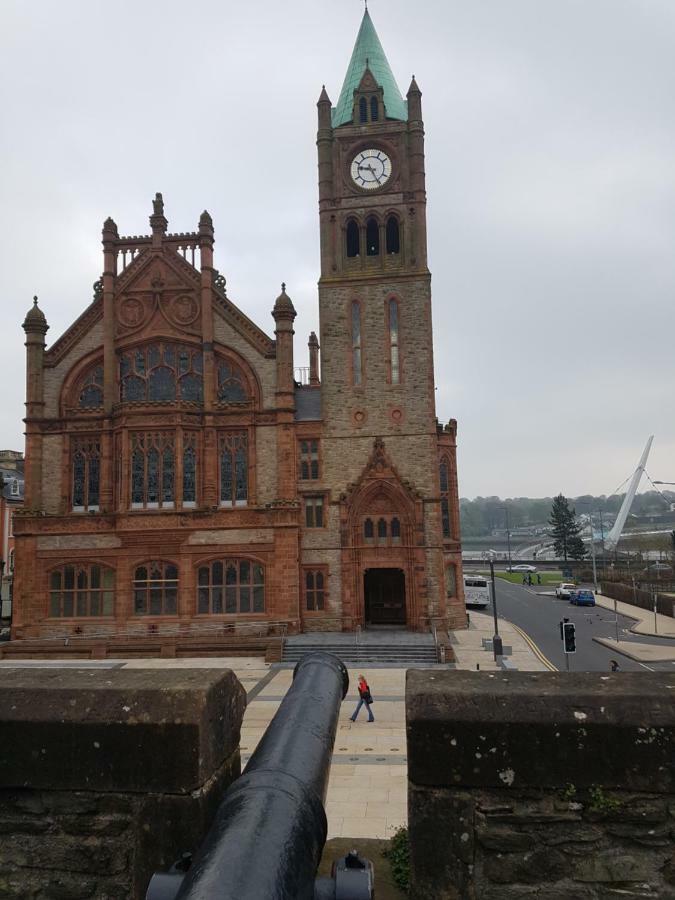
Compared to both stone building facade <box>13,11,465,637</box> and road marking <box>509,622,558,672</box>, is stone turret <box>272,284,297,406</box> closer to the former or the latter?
stone building facade <box>13,11,465,637</box>

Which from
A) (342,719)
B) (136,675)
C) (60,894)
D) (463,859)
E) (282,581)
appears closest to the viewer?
(463,859)

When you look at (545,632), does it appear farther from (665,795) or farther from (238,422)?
(665,795)

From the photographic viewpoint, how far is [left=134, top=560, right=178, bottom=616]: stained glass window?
33375mm

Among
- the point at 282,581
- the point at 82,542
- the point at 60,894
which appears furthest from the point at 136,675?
the point at 82,542

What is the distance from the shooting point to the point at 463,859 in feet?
12.6

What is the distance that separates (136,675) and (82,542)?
31.7 metres

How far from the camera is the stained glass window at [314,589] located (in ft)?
111

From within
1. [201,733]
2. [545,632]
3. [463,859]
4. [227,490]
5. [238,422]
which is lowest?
[545,632]

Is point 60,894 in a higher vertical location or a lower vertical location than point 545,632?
higher

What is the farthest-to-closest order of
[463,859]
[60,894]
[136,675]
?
1. [136,675]
2. [60,894]
3. [463,859]

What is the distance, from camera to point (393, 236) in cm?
3662

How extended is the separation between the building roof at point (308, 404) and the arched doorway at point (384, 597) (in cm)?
893

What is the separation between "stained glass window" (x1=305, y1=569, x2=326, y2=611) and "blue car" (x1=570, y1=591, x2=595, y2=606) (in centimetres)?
2890

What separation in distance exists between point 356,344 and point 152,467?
12652 millimetres
